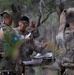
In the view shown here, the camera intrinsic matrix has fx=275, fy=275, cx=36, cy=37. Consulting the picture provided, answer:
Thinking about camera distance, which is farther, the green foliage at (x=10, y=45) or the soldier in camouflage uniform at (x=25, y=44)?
the soldier in camouflage uniform at (x=25, y=44)

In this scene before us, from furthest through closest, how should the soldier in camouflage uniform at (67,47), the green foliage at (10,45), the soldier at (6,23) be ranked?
the soldier at (6,23) → the green foliage at (10,45) → the soldier in camouflage uniform at (67,47)

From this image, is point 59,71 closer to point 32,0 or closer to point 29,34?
point 29,34

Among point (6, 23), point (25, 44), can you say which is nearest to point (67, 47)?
point (25, 44)

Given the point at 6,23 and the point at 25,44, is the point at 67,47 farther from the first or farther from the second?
the point at 6,23

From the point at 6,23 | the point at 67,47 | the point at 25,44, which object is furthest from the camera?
the point at 6,23

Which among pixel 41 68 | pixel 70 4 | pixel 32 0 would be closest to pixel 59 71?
pixel 41 68

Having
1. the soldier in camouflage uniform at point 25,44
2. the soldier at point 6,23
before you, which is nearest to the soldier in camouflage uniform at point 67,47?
the soldier in camouflage uniform at point 25,44

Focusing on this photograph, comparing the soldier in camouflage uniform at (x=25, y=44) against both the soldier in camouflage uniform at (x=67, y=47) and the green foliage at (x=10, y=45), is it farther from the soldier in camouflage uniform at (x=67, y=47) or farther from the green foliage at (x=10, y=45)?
the soldier in camouflage uniform at (x=67, y=47)

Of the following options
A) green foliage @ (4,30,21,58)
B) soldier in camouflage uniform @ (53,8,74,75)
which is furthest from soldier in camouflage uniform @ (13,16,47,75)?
soldier in camouflage uniform @ (53,8,74,75)

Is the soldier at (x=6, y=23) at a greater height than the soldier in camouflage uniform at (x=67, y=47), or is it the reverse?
the soldier at (x=6, y=23)

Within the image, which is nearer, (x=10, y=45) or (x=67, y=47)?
(x=67, y=47)

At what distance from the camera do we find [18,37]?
4.01 meters

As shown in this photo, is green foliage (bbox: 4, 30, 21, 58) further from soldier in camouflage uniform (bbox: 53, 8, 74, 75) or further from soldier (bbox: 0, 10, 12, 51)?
soldier in camouflage uniform (bbox: 53, 8, 74, 75)

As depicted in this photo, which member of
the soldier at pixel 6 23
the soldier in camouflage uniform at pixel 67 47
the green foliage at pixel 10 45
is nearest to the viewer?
the soldier in camouflage uniform at pixel 67 47
